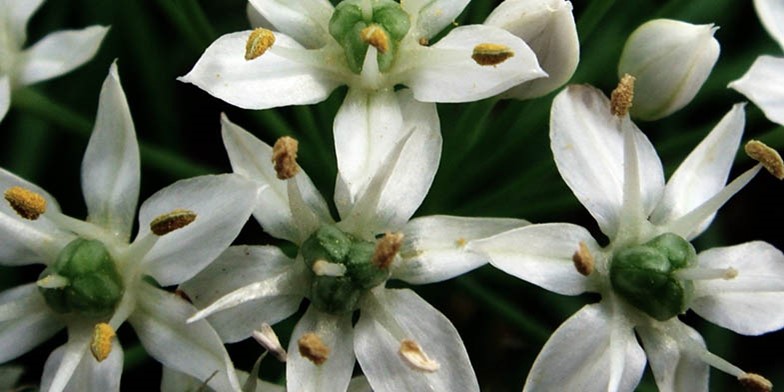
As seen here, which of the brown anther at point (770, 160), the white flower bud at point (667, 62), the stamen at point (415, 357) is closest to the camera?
the stamen at point (415, 357)

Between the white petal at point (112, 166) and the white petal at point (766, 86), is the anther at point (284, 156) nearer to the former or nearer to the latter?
the white petal at point (112, 166)

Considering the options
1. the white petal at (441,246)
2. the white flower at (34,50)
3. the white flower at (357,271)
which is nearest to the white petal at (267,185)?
the white flower at (357,271)

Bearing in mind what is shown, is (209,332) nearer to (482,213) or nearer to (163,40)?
(482,213)

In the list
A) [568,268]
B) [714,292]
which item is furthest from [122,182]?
[714,292]

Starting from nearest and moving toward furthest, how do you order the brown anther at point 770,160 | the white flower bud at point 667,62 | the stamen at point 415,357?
1. the stamen at point 415,357
2. the brown anther at point 770,160
3. the white flower bud at point 667,62

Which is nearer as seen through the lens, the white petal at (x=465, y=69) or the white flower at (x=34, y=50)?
the white petal at (x=465, y=69)

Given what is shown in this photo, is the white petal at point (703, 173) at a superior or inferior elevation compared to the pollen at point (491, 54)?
inferior
